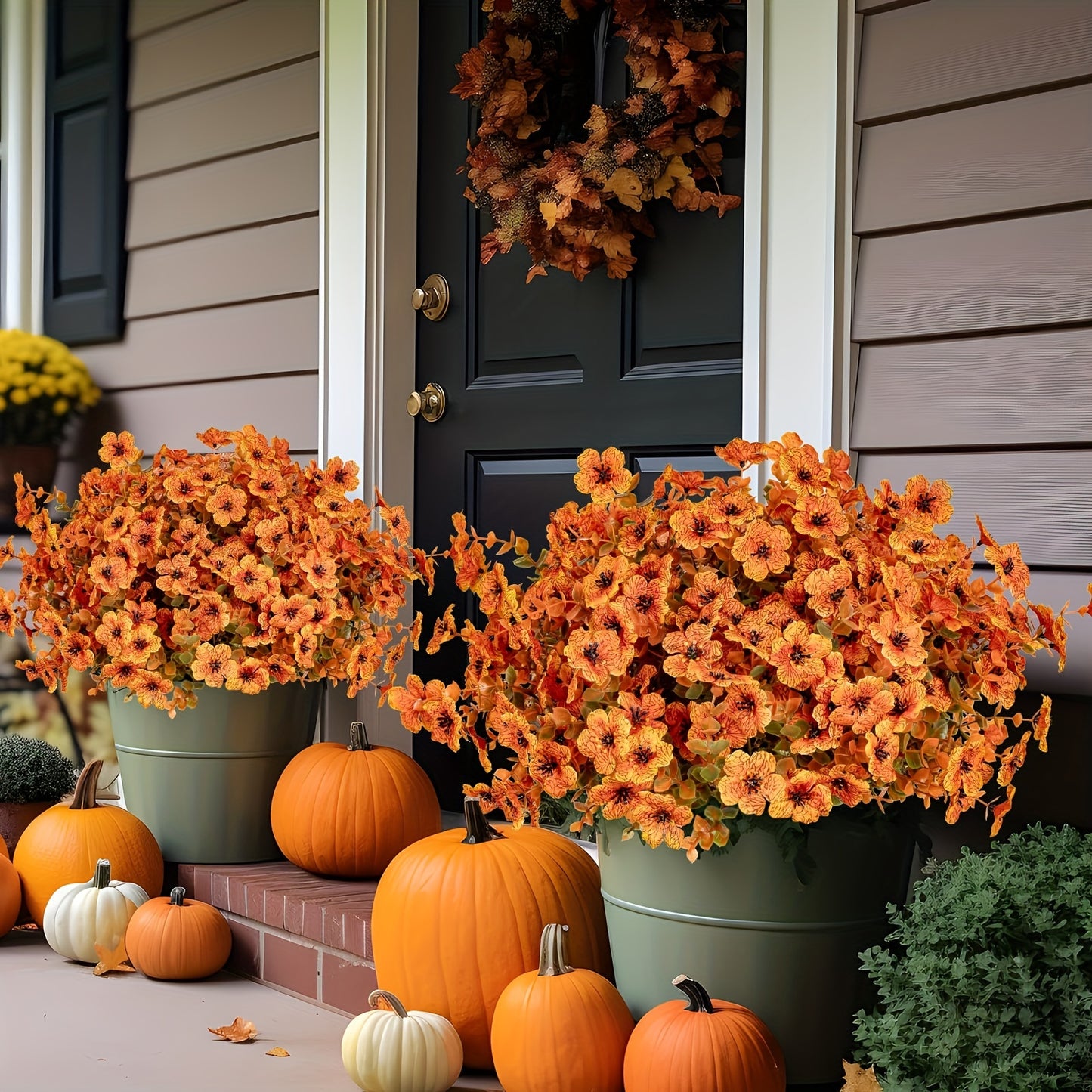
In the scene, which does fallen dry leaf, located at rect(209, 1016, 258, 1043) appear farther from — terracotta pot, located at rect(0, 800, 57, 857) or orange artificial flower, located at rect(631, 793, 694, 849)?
terracotta pot, located at rect(0, 800, 57, 857)

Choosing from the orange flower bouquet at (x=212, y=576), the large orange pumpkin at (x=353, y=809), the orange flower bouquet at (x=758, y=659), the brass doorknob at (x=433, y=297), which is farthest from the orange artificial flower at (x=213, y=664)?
the brass doorknob at (x=433, y=297)

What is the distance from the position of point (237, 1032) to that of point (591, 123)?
1.54 metres

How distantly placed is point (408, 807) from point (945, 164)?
1308 mm

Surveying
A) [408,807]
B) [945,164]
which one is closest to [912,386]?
[945,164]

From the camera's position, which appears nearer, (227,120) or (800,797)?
(800,797)

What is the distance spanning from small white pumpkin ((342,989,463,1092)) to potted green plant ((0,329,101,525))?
2.02 m

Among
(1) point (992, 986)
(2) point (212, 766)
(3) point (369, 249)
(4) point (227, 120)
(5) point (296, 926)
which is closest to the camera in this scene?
(1) point (992, 986)

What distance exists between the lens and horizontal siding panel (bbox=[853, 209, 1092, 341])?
1.58 m

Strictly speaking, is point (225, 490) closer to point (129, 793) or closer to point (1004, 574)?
point (129, 793)

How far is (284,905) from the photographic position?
2049 millimetres

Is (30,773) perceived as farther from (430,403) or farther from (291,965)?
(430,403)

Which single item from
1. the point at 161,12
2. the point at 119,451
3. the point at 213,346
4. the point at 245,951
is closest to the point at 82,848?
the point at 245,951

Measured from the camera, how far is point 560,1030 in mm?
1450

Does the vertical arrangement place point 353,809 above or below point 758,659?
below
